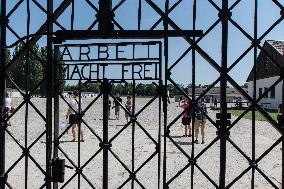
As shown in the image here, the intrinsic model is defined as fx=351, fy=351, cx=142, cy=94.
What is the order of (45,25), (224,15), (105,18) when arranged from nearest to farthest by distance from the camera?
(224,15)
(105,18)
(45,25)

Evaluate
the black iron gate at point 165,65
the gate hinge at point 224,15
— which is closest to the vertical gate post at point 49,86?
the black iron gate at point 165,65

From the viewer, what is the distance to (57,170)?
3812mm

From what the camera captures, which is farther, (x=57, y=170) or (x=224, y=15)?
(x=57, y=170)

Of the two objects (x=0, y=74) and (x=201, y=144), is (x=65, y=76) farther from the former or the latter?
(x=201, y=144)

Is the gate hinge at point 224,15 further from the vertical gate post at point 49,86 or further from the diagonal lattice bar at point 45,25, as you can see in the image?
the vertical gate post at point 49,86

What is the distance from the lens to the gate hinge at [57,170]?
12.5 ft

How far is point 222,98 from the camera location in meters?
3.48

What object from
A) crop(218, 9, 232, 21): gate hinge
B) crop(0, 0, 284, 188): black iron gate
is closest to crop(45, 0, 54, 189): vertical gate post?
crop(0, 0, 284, 188): black iron gate

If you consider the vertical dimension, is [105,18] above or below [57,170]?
above

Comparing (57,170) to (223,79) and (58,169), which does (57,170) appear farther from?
(223,79)

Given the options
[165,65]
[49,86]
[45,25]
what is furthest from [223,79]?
[45,25]

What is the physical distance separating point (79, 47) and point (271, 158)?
27.5 feet

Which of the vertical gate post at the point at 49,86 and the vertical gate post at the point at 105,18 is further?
the vertical gate post at the point at 49,86

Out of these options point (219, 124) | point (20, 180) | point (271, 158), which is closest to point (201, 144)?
point (271, 158)
